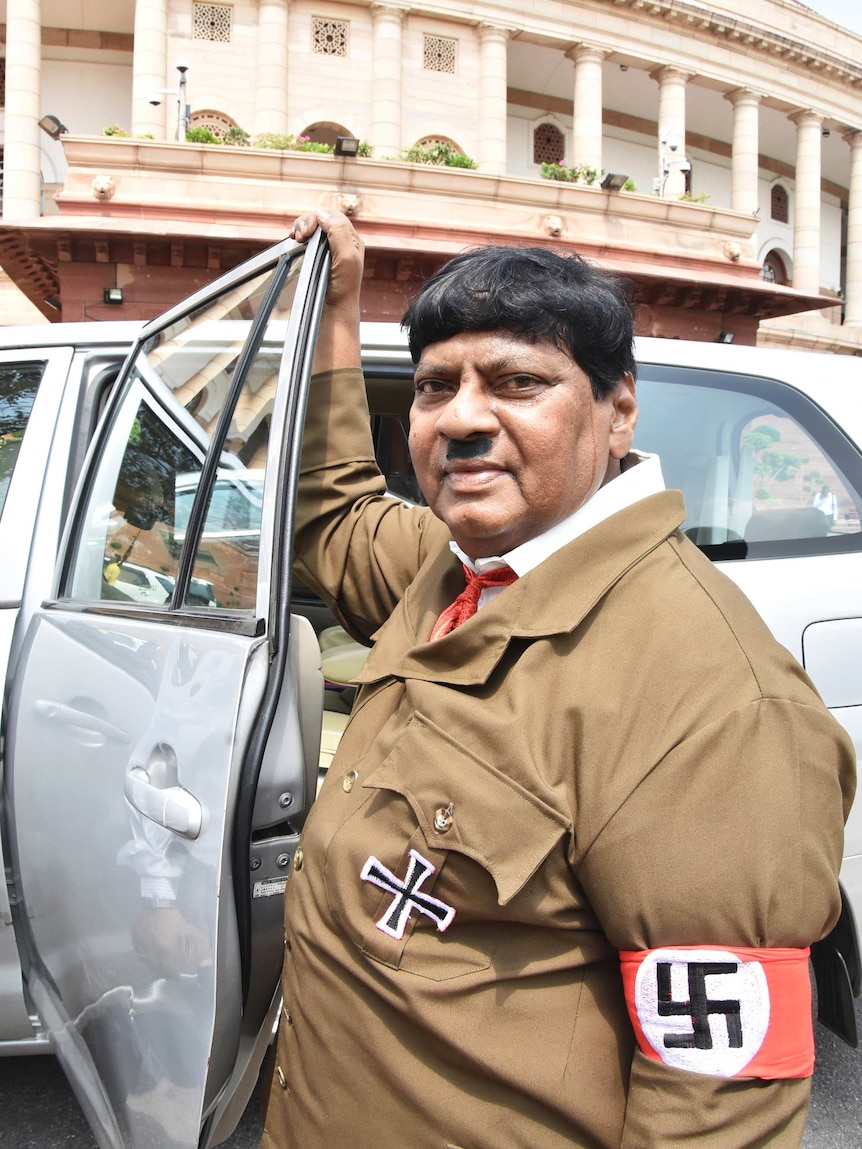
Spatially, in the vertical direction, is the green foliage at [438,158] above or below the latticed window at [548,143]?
below

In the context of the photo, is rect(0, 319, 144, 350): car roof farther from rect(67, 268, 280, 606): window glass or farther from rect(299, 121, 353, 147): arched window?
rect(299, 121, 353, 147): arched window

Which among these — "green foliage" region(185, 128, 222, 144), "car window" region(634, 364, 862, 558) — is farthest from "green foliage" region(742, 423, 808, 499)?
"green foliage" region(185, 128, 222, 144)

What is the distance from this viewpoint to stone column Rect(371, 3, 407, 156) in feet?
77.5

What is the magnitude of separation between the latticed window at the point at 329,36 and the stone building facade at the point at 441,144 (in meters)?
0.06

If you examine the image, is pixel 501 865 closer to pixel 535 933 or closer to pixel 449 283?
pixel 535 933

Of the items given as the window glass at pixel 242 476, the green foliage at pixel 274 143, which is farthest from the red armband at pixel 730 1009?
the green foliage at pixel 274 143

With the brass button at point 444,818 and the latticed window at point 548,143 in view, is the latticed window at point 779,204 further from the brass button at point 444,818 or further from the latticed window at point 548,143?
the brass button at point 444,818

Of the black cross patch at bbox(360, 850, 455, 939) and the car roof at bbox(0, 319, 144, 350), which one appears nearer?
the black cross patch at bbox(360, 850, 455, 939)

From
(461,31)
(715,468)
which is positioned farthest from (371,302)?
(461,31)

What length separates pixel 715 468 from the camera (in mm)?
2324

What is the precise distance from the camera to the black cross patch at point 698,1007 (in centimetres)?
94

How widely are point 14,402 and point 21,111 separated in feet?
83.0

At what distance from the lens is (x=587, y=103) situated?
2588 cm

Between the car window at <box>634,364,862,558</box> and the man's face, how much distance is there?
100cm
